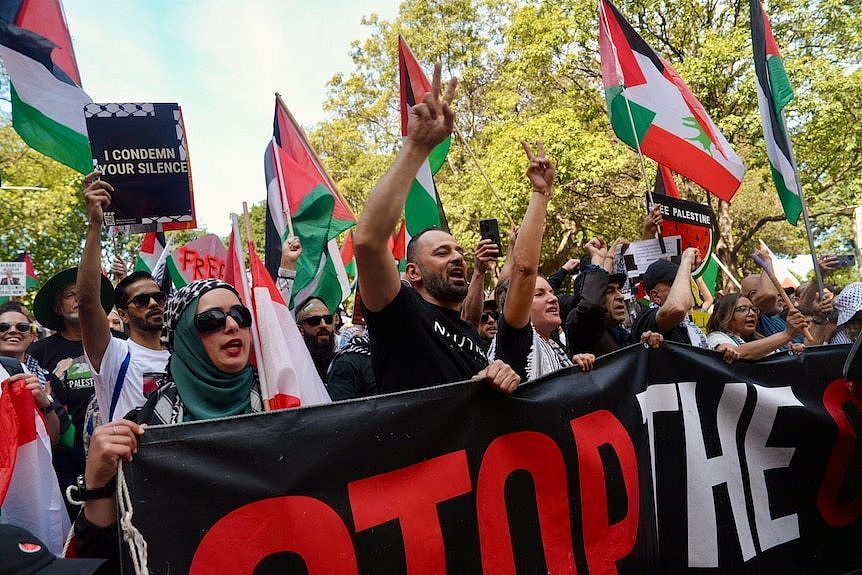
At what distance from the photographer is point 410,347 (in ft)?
8.93

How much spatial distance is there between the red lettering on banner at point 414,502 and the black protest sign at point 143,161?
2.55 meters

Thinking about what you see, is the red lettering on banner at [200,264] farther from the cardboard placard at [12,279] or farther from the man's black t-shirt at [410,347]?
the cardboard placard at [12,279]

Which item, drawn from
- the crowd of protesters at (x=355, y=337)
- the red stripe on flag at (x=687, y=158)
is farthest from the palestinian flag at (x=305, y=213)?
the red stripe on flag at (x=687, y=158)

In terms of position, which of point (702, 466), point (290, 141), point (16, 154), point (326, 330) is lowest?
point (702, 466)

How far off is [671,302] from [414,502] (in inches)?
83.8

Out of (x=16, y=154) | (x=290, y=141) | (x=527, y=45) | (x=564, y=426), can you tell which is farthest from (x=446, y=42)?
(x=564, y=426)

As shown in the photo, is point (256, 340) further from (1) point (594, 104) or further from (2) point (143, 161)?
(1) point (594, 104)

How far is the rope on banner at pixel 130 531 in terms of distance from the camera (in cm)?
181

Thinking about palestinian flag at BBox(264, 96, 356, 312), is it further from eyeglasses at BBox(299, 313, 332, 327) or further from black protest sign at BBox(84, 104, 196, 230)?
black protest sign at BBox(84, 104, 196, 230)

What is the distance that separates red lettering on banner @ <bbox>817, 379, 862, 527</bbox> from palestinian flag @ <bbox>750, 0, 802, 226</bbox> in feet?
7.26

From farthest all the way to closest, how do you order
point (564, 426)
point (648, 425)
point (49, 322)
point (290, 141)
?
point (290, 141)
point (49, 322)
point (648, 425)
point (564, 426)

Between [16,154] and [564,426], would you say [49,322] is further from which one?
[16,154]

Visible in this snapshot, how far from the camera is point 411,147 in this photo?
2.43 meters

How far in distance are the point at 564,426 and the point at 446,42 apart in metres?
22.6
